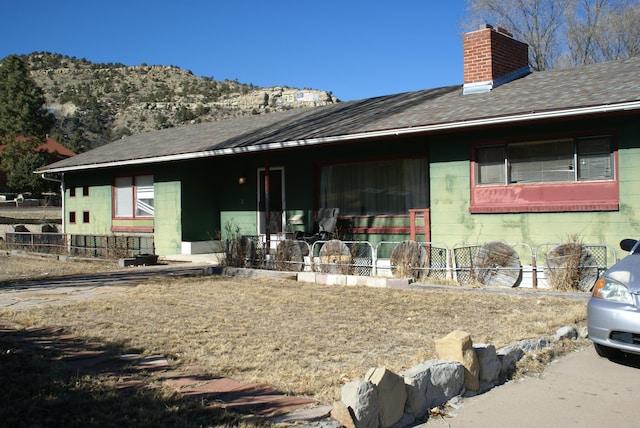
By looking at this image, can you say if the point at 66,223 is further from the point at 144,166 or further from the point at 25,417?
the point at 25,417

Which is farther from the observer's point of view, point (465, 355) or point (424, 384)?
point (465, 355)

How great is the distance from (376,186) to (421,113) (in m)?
2.34

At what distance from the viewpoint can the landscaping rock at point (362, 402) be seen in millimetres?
3893

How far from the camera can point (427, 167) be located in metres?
13.2

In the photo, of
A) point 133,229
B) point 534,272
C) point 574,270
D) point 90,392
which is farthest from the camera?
point 133,229

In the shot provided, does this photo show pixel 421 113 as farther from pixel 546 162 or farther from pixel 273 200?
pixel 273 200

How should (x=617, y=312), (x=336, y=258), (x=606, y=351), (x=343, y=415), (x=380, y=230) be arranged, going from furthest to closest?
(x=380, y=230)
(x=336, y=258)
(x=606, y=351)
(x=617, y=312)
(x=343, y=415)

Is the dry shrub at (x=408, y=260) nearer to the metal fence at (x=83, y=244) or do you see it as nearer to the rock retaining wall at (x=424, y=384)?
the rock retaining wall at (x=424, y=384)

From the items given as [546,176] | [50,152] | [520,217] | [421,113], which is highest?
[50,152]

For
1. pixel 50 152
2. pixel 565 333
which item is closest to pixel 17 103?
pixel 50 152

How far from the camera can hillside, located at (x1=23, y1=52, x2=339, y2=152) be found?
7156 centimetres

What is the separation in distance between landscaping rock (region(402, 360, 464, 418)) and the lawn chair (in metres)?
8.84

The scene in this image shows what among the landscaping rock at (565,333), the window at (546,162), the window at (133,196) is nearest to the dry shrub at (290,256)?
the window at (546,162)

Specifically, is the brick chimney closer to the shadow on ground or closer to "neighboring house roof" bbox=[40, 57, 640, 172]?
"neighboring house roof" bbox=[40, 57, 640, 172]
